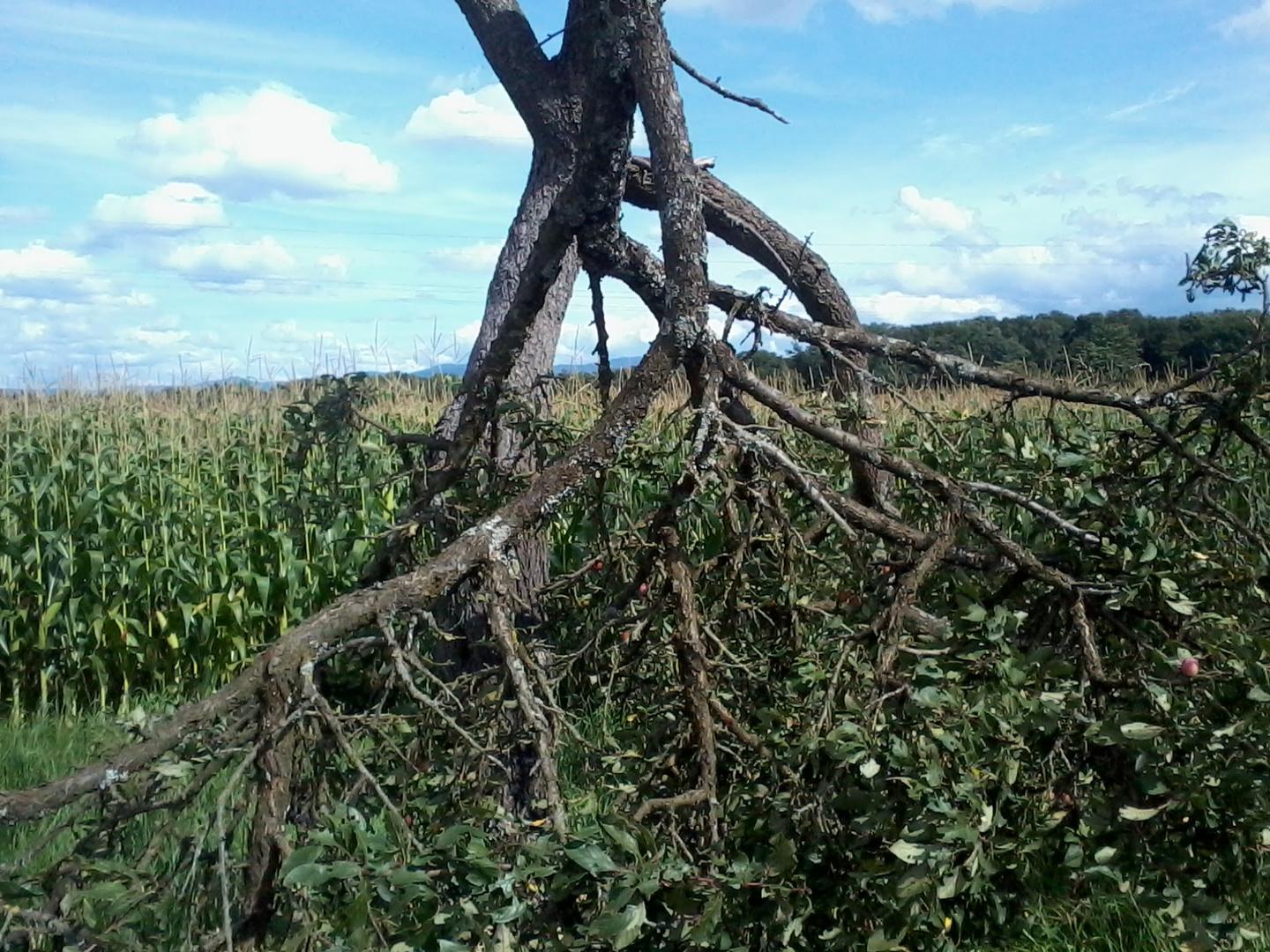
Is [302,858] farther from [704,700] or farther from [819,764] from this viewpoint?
[819,764]

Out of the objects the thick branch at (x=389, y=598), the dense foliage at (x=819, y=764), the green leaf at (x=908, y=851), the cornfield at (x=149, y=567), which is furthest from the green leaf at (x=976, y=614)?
the cornfield at (x=149, y=567)

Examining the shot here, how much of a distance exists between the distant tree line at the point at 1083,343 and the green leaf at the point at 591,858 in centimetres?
132

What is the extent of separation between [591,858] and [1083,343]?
479 cm

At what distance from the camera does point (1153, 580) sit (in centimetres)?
279

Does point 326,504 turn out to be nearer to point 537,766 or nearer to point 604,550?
point 604,550

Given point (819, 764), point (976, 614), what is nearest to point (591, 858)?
point (819, 764)

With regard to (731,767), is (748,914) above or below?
below

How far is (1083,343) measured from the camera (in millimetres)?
5891

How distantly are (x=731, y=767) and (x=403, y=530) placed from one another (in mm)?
1123

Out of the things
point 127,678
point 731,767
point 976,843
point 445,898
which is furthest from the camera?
point 127,678

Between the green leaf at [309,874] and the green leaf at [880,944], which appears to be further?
the green leaf at [880,944]

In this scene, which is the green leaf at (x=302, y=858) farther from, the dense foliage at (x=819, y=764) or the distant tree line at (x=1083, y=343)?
the distant tree line at (x=1083, y=343)

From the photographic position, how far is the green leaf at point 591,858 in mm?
1927

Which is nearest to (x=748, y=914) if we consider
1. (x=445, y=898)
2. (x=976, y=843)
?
(x=976, y=843)
